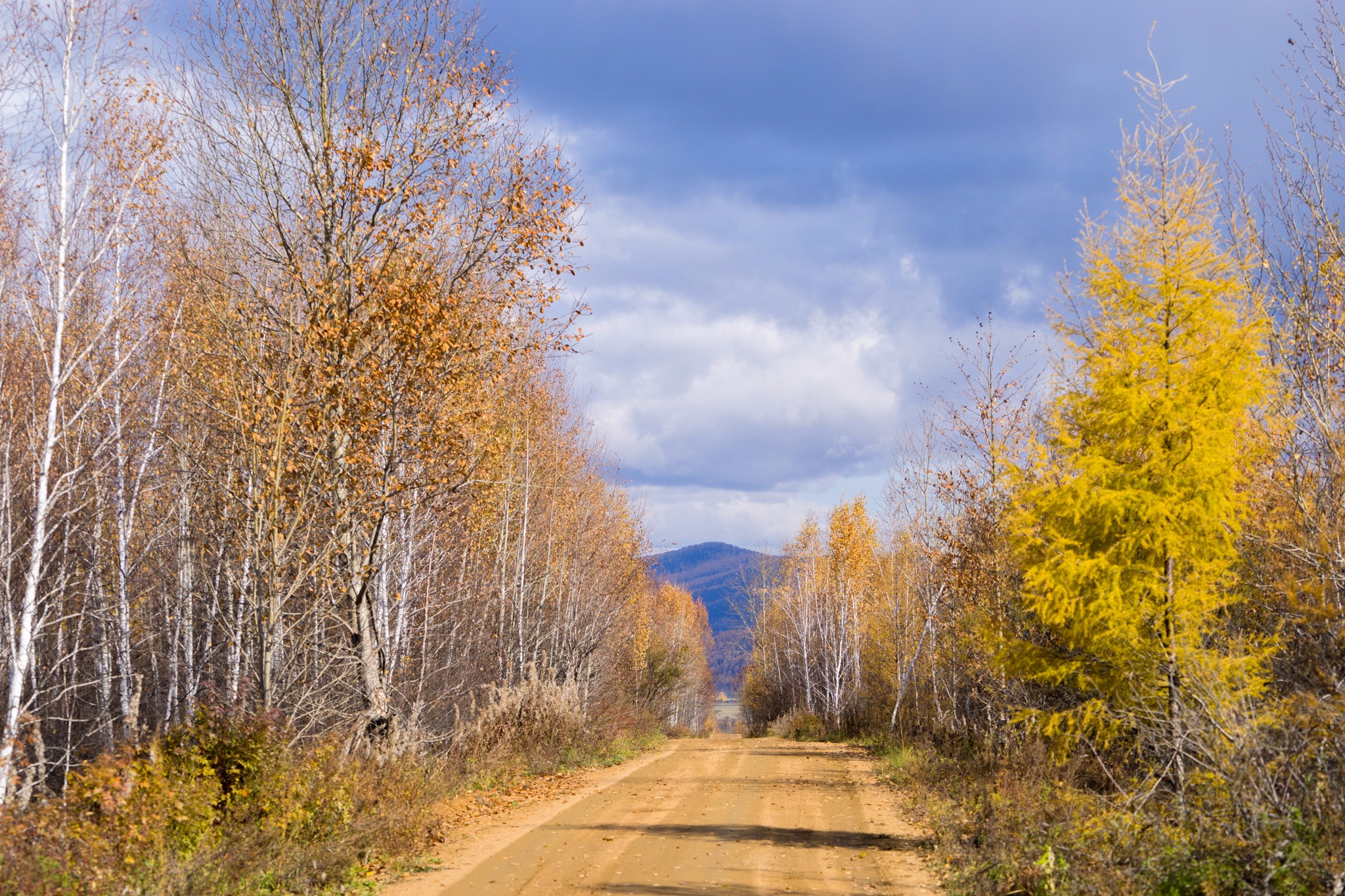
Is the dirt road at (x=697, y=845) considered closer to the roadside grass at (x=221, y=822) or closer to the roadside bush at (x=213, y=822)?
the roadside grass at (x=221, y=822)

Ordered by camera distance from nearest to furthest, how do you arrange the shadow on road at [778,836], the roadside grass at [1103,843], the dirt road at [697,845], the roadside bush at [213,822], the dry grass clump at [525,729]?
the roadside grass at [1103,843] < the roadside bush at [213,822] < the dirt road at [697,845] < the shadow on road at [778,836] < the dry grass clump at [525,729]

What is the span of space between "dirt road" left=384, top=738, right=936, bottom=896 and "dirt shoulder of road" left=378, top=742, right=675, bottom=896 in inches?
1.7

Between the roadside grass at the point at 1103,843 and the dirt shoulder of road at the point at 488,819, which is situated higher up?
the roadside grass at the point at 1103,843

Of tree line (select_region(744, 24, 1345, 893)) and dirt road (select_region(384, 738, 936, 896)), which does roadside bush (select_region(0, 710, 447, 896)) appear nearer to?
dirt road (select_region(384, 738, 936, 896))

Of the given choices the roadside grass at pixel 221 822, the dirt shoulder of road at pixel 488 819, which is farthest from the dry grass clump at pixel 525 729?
the roadside grass at pixel 221 822

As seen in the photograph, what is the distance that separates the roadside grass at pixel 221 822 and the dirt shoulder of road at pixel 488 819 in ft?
0.86

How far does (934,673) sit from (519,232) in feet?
52.2

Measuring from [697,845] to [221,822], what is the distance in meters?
5.20

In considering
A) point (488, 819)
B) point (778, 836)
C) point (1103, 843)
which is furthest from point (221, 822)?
point (1103, 843)

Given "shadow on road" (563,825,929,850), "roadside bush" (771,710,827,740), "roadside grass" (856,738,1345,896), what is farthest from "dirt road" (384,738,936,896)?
"roadside bush" (771,710,827,740)

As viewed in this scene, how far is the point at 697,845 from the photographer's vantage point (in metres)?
10.7

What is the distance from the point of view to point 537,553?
28953 millimetres

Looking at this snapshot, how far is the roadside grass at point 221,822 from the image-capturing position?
23.0 feet

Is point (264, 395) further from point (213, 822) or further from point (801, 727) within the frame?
point (801, 727)
